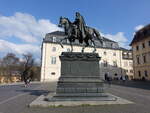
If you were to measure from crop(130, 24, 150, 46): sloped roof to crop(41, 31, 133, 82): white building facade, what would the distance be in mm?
10785

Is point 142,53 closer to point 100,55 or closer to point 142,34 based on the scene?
point 142,34

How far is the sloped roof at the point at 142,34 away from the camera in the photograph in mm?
34425

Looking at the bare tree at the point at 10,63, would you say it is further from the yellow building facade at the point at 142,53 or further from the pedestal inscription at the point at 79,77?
the pedestal inscription at the point at 79,77

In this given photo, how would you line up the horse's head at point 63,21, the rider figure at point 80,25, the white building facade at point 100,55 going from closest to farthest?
the horse's head at point 63,21
the rider figure at point 80,25
the white building facade at point 100,55

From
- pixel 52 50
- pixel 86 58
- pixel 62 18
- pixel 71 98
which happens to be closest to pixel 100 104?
pixel 71 98

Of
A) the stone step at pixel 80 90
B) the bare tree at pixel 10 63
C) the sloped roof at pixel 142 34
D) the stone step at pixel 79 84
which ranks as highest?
the sloped roof at pixel 142 34

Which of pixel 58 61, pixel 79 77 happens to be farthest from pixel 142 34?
pixel 79 77

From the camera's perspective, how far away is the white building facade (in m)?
40.8

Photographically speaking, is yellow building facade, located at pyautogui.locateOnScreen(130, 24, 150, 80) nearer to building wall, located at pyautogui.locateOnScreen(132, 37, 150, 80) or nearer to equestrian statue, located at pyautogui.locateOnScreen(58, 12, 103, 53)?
building wall, located at pyautogui.locateOnScreen(132, 37, 150, 80)

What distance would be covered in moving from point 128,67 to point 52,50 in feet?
101

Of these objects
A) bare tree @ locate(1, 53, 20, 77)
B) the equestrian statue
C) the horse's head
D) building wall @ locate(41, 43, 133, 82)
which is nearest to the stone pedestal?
the equestrian statue

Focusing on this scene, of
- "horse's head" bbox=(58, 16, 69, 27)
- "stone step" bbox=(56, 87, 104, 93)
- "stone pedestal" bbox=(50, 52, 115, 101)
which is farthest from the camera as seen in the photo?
"horse's head" bbox=(58, 16, 69, 27)

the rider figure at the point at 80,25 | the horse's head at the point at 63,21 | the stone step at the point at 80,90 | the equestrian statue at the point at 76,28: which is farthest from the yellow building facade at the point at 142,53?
the horse's head at the point at 63,21

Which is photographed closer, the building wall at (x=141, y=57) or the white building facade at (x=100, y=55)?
the building wall at (x=141, y=57)
